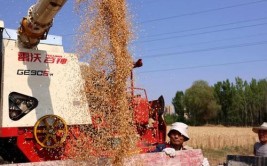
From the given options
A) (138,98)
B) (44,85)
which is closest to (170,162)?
(44,85)

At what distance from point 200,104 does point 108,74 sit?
55757mm

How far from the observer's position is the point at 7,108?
4777mm

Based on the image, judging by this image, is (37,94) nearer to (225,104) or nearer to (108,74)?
(108,74)

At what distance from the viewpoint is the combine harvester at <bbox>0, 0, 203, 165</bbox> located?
4.81 m

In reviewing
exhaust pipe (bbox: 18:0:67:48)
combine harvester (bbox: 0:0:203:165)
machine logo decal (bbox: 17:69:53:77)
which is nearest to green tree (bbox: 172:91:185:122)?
combine harvester (bbox: 0:0:203:165)

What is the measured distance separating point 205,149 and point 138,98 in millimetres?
11370

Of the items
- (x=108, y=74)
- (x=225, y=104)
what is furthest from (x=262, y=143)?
(x=225, y=104)

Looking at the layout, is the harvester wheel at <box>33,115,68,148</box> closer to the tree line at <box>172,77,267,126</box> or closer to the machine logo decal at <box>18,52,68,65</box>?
the machine logo decal at <box>18,52,68,65</box>

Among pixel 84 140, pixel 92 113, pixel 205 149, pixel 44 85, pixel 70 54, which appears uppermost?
pixel 70 54

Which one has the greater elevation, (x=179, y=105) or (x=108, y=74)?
(x=179, y=105)

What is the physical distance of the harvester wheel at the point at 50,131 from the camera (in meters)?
4.96

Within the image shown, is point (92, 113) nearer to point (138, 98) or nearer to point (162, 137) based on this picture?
point (138, 98)

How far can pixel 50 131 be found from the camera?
496 centimetres

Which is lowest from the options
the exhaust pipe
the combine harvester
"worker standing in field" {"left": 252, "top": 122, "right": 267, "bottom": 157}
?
"worker standing in field" {"left": 252, "top": 122, "right": 267, "bottom": 157}
